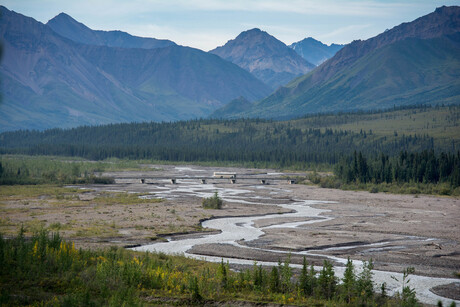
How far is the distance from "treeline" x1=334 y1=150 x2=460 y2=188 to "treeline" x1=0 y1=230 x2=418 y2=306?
8294cm

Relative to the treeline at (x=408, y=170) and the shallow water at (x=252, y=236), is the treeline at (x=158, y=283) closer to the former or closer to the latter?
the shallow water at (x=252, y=236)

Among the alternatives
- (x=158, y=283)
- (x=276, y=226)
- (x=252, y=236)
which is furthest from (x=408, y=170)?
(x=158, y=283)

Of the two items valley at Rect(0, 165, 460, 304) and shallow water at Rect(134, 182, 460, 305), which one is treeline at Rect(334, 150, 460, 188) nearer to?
valley at Rect(0, 165, 460, 304)

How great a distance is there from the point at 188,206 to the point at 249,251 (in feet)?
111

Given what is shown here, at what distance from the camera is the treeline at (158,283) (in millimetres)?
26734

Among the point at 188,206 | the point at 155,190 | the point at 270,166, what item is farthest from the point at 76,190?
the point at 270,166

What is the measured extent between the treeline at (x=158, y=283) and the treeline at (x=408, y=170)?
8294cm

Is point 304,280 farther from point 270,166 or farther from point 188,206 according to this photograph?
point 270,166

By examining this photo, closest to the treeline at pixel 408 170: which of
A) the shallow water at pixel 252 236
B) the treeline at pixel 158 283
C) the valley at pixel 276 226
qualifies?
the valley at pixel 276 226

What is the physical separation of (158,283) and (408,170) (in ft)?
304

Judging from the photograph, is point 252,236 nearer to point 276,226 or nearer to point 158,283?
point 276,226

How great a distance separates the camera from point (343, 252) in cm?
4272

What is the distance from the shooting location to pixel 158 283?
97.1ft

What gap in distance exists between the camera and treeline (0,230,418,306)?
1053 inches
